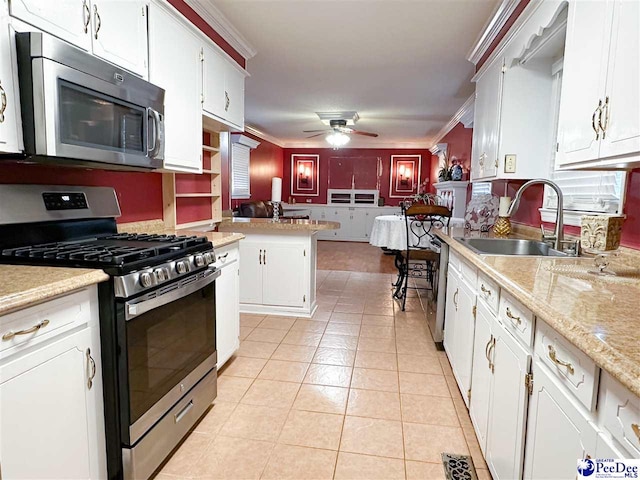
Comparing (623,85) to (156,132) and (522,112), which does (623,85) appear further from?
(156,132)

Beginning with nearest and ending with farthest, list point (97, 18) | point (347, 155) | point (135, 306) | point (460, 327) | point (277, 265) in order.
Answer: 1. point (135, 306)
2. point (97, 18)
3. point (460, 327)
4. point (277, 265)
5. point (347, 155)

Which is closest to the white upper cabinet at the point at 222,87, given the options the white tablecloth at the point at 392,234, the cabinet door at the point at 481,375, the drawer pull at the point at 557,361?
the cabinet door at the point at 481,375

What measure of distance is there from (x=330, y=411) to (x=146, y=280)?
1278 millimetres

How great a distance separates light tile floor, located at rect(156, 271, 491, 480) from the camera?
170 cm

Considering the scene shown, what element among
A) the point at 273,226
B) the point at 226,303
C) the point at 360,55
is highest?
the point at 360,55

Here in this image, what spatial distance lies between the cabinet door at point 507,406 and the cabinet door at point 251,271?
2487 mm

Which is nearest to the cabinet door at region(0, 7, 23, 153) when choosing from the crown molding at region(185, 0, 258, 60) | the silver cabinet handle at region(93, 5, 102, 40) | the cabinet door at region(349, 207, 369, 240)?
the silver cabinet handle at region(93, 5, 102, 40)

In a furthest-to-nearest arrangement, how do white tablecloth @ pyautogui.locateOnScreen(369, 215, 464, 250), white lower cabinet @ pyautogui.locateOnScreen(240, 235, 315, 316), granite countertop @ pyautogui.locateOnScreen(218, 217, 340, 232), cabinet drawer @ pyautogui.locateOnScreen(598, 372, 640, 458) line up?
1. white tablecloth @ pyautogui.locateOnScreen(369, 215, 464, 250)
2. white lower cabinet @ pyautogui.locateOnScreen(240, 235, 315, 316)
3. granite countertop @ pyautogui.locateOnScreen(218, 217, 340, 232)
4. cabinet drawer @ pyautogui.locateOnScreen(598, 372, 640, 458)

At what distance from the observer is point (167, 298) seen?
5.21 ft

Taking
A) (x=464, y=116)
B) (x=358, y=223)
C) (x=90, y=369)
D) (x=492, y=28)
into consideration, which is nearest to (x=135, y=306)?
(x=90, y=369)

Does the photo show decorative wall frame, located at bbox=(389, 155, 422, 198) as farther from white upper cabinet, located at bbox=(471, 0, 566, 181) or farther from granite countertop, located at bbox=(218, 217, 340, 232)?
white upper cabinet, located at bbox=(471, 0, 566, 181)

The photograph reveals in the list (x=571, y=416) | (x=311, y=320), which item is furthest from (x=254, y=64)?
(x=571, y=416)

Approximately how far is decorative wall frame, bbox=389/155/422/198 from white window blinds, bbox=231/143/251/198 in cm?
389

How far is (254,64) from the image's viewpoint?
3848 mm
